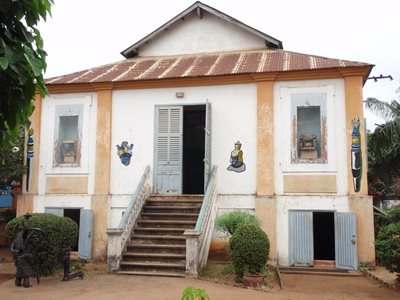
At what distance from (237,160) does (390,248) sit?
189 inches

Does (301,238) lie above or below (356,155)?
below

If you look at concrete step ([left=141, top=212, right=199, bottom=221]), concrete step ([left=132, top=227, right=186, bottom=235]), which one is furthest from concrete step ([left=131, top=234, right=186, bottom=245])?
concrete step ([left=141, top=212, right=199, bottom=221])

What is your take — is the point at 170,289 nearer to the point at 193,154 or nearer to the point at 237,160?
the point at 237,160

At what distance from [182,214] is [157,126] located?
2.87m

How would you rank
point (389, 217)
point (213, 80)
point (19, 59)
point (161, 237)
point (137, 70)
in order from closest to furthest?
point (19, 59) < point (161, 237) < point (389, 217) < point (213, 80) < point (137, 70)

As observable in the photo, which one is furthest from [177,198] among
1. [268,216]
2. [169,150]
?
[268,216]

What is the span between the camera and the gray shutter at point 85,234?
42.8 ft

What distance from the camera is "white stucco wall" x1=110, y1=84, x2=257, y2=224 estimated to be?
12.8 m

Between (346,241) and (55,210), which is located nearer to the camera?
(346,241)

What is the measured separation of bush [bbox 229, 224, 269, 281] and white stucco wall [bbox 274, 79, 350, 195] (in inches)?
113

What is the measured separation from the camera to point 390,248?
9.39 meters

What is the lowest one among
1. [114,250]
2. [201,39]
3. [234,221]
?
[114,250]

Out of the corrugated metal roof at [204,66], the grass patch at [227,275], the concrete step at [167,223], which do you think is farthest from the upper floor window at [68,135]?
the grass patch at [227,275]

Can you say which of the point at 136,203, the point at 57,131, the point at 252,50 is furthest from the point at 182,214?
the point at 252,50
